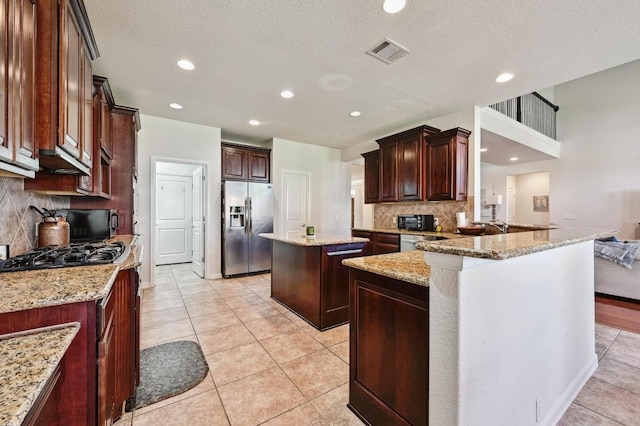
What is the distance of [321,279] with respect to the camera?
9.06 ft

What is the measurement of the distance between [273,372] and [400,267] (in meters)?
1.34

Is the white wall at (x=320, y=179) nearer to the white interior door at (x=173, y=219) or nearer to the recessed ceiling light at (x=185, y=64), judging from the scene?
the white interior door at (x=173, y=219)

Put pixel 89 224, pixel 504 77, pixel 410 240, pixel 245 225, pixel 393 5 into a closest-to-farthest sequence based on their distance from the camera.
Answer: pixel 393 5
pixel 89 224
pixel 504 77
pixel 410 240
pixel 245 225

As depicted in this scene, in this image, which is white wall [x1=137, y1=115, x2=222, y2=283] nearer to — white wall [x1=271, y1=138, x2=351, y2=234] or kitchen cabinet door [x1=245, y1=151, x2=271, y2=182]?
kitchen cabinet door [x1=245, y1=151, x2=271, y2=182]

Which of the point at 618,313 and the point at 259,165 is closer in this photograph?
the point at 618,313

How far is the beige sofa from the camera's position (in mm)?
3381

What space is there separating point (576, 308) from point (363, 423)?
1615 millimetres

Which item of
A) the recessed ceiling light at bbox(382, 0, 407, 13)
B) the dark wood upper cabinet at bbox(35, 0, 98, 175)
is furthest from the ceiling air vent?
the dark wood upper cabinet at bbox(35, 0, 98, 175)

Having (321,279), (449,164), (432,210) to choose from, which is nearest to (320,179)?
(432,210)

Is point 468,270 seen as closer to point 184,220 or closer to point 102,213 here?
point 102,213

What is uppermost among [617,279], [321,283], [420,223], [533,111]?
[533,111]

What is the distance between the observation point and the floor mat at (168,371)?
1.77 m

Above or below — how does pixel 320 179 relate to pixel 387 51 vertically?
below

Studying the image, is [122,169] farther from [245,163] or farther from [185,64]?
[245,163]
